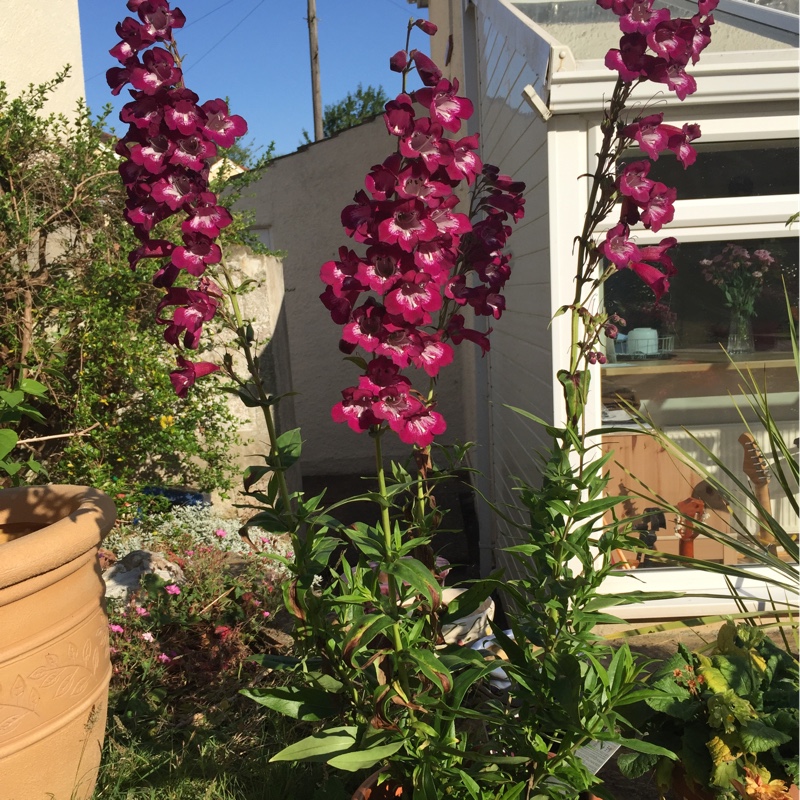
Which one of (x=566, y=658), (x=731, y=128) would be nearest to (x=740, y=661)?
(x=566, y=658)

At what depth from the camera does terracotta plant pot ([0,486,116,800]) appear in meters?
2.14

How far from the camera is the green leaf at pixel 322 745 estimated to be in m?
1.63

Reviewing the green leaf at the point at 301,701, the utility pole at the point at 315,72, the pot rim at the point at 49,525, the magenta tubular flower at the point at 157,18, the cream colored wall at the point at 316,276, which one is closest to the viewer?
the magenta tubular flower at the point at 157,18

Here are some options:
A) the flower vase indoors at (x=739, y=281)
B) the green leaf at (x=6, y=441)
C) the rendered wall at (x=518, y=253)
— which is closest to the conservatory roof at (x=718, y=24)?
the rendered wall at (x=518, y=253)

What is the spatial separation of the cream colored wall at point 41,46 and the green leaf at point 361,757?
4.58 meters

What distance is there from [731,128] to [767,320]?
751 millimetres

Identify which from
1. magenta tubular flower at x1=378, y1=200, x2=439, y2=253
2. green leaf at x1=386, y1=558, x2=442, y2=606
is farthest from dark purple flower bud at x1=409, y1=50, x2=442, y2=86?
green leaf at x1=386, y1=558, x2=442, y2=606

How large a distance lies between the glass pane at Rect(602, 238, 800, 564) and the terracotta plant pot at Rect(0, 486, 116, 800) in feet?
6.46

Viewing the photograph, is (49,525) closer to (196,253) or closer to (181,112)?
(196,253)

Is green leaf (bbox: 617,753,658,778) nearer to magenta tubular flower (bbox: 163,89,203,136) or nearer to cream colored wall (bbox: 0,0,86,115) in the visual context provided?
magenta tubular flower (bbox: 163,89,203,136)

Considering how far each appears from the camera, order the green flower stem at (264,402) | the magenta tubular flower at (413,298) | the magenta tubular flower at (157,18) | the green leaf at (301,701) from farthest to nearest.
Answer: the green leaf at (301,701), the green flower stem at (264,402), the magenta tubular flower at (157,18), the magenta tubular flower at (413,298)

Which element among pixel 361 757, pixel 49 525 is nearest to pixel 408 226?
pixel 361 757

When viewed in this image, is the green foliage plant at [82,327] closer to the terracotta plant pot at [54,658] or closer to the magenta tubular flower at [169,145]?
the terracotta plant pot at [54,658]

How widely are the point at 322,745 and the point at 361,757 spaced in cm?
14
